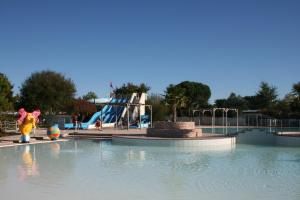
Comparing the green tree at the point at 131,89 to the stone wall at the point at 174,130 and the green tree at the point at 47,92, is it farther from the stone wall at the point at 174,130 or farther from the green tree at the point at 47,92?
the stone wall at the point at 174,130

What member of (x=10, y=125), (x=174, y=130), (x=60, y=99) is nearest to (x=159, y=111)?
(x=60, y=99)

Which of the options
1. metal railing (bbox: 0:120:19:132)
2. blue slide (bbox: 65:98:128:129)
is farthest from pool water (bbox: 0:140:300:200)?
blue slide (bbox: 65:98:128:129)

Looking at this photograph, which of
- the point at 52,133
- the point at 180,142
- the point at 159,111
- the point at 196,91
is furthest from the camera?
the point at 196,91

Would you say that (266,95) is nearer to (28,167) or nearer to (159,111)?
(159,111)

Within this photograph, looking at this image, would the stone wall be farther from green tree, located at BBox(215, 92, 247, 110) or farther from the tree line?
green tree, located at BBox(215, 92, 247, 110)

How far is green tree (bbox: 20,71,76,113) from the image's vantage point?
4047 centimetres

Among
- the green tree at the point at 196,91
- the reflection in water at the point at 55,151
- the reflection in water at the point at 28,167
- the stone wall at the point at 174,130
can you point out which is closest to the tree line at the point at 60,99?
the stone wall at the point at 174,130

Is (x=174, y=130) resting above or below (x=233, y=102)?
below

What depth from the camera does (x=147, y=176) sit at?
1091cm

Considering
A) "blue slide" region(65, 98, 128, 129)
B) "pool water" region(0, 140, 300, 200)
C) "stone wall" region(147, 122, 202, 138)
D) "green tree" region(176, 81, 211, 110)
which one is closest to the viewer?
"pool water" region(0, 140, 300, 200)

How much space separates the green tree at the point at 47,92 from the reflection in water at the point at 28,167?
82.1 ft

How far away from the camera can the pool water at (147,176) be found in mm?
8656

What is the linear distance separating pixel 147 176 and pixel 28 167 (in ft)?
13.1

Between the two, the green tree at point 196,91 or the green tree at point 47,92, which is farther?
the green tree at point 196,91
